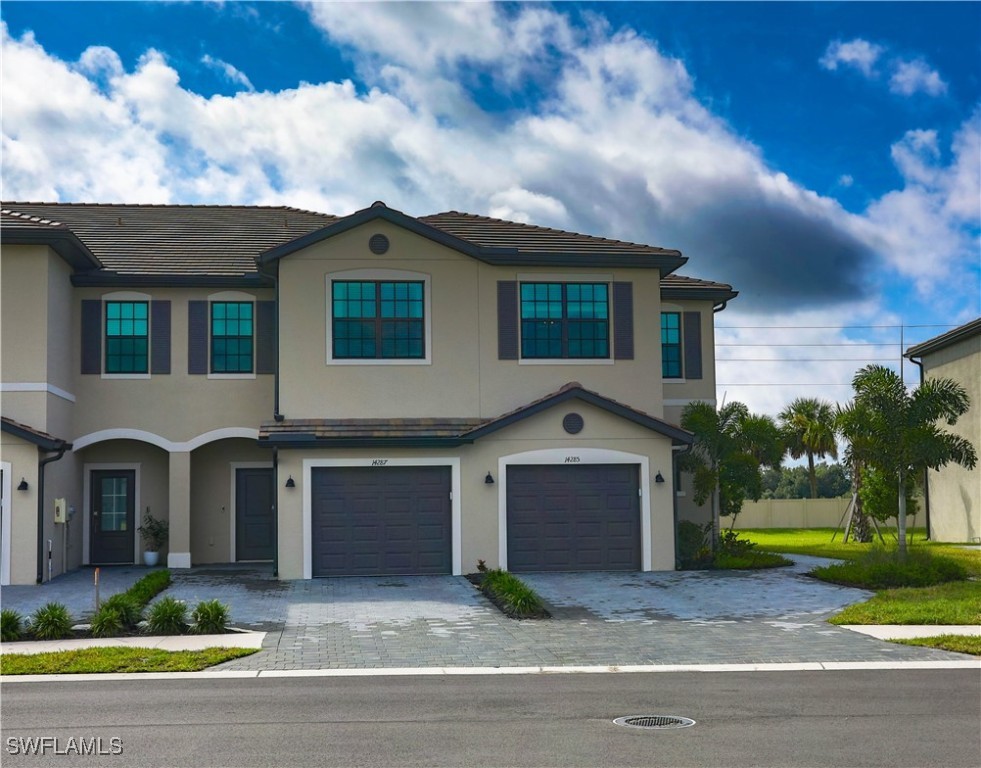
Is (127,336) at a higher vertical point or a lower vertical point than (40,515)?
higher

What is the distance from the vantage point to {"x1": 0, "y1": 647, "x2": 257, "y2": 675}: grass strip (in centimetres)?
1291

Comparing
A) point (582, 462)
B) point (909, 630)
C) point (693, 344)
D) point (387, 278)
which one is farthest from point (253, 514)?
point (909, 630)

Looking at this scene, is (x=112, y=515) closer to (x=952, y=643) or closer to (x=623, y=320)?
(x=623, y=320)

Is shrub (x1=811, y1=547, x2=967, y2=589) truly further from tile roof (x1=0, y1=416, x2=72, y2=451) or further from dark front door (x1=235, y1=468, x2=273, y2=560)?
tile roof (x1=0, y1=416, x2=72, y2=451)

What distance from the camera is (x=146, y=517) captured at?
2591 cm

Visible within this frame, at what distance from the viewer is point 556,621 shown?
16828 mm

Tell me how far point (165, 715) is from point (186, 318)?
53.1ft

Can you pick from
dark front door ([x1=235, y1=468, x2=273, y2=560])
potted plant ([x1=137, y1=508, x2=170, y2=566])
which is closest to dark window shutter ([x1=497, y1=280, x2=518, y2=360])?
dark front door ([x1=235, y1=468, x2=273, y2=560])

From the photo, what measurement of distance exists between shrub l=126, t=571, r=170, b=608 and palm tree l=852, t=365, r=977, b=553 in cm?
1438

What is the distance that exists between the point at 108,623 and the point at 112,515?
11.2 meters

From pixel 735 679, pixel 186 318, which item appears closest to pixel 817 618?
pixel 735 679

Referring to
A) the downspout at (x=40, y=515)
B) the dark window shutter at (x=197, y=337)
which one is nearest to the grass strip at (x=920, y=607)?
the downspout at (x=40, y=515)

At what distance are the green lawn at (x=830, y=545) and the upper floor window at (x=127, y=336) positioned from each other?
58.1 ft

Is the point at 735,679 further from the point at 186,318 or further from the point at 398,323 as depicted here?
the point at 186,318
